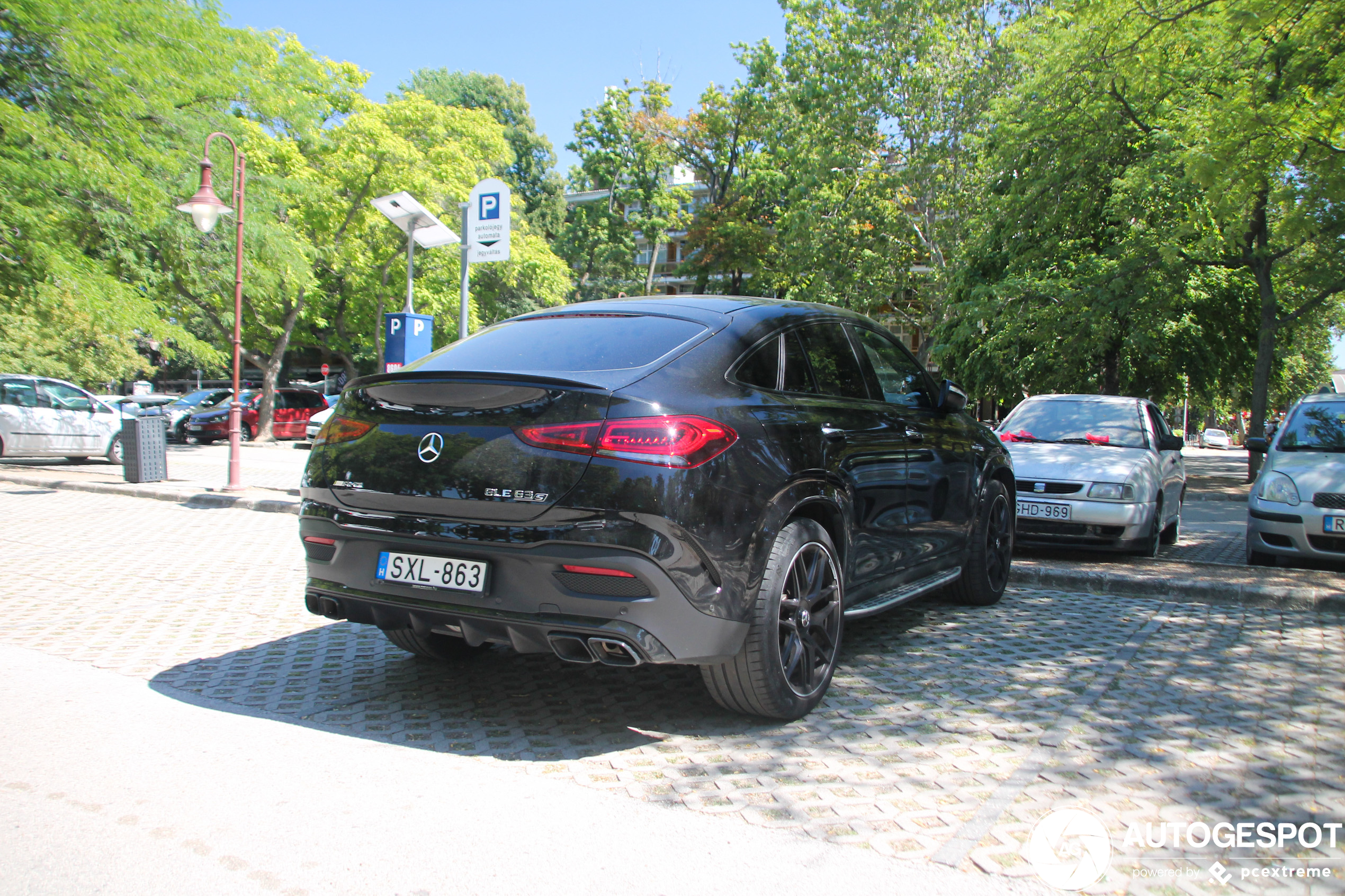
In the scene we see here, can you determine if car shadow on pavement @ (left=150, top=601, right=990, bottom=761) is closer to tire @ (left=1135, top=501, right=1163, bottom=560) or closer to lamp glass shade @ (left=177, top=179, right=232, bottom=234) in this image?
tire @ (left=1135, top=501, right=1163, bottom=560)

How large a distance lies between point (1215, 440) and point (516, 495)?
7609 cm

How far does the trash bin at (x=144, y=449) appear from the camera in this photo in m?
14.3

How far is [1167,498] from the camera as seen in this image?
31.1 ft

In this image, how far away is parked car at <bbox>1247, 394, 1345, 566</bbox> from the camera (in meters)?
7.86

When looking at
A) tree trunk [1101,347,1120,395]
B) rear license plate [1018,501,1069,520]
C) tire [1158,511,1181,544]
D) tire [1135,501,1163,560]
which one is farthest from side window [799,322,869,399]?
tree trunk [1101,347,1120,395]

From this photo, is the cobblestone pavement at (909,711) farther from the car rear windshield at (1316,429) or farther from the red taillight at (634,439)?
the car rear windshield at (1316,429)

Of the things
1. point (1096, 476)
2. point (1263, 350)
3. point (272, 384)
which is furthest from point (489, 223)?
point (272, 384)

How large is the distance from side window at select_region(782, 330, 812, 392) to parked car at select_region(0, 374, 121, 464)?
53.8 feet

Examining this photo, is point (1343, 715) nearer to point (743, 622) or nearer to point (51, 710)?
point (743, 622)

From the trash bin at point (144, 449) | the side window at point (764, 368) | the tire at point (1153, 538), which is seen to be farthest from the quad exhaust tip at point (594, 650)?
the trash bin at point (144, 449)

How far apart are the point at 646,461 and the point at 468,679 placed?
189 centimetres

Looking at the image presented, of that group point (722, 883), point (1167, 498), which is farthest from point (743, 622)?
point (1167, 498)

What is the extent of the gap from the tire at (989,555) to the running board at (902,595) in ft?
1.19

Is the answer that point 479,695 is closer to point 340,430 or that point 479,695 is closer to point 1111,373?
point 340,430
